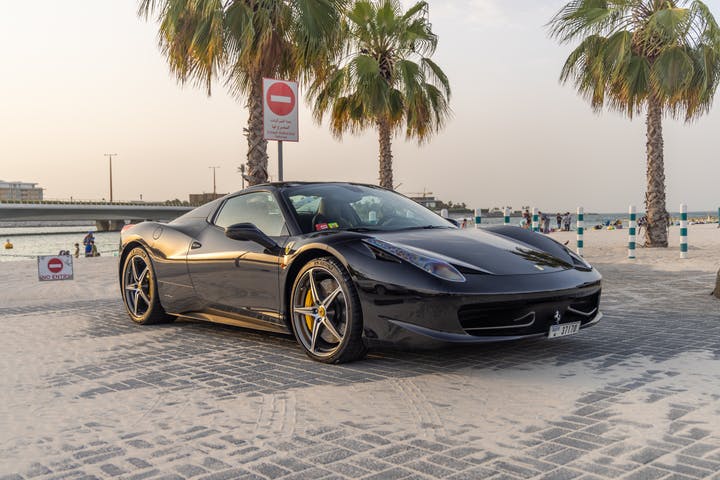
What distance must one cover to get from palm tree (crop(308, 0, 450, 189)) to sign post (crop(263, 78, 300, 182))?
1089cm

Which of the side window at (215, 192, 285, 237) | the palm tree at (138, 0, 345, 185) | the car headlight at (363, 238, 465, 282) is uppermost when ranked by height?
the palm tree at (138, 0, 345, 185)

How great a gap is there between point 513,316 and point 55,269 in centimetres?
899

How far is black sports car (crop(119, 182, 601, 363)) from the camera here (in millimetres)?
4258

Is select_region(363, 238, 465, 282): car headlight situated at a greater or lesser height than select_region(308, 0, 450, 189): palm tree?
lesser

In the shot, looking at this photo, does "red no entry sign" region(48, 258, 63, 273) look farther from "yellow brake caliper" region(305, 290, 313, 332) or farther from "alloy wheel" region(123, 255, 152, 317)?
"yellow brake caliper" region(305, 290, 313, 332)

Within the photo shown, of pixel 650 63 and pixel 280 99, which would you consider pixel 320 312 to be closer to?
pixel 280 99

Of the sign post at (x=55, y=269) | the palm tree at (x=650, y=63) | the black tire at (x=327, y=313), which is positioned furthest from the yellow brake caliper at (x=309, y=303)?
the palm tree at (x=650, y=63)

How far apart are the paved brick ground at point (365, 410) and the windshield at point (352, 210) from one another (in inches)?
40.2

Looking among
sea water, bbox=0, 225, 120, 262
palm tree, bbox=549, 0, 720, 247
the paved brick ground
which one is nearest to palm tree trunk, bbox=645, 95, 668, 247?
palm tree, bbox=549, 0, 720, 247

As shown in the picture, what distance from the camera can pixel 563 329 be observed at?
14.9 ft

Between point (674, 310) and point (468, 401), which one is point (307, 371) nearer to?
point (468, 401)

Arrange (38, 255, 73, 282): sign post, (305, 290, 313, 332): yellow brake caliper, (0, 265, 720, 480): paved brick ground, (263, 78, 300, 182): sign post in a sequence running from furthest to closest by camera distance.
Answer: (38, 255, 73, 282): sign post < (263, 78, 300, 182): sign post < (305, 290, 313, 332): yellow brake caliper < (0, 265, 720, 480): paved brick ground

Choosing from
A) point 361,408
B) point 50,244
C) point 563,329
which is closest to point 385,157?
point 563,329

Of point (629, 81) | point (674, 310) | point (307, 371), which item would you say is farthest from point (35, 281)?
point (629, 81)
